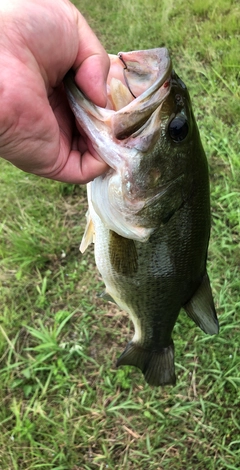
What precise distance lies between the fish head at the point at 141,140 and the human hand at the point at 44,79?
0.21 ft

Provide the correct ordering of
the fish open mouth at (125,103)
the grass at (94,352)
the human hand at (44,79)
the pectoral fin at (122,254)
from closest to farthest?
1. the human hand at (44,79)
2. the fish open mouth at (125,103)
3. the pectoral fin at (122,254)
4. the grass at (94,352)

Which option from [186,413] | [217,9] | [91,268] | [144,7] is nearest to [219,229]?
[91,268]

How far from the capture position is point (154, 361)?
2.00 metres

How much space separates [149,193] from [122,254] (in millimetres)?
307

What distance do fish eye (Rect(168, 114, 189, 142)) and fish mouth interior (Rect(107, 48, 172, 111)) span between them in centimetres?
12

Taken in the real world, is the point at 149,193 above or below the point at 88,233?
above

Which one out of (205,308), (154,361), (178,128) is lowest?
(154,361)

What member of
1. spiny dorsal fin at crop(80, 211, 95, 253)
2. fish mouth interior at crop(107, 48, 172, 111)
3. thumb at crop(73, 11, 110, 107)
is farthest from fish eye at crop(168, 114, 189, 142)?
spiny dorsal fin at crop(80, 211, 95, 253)

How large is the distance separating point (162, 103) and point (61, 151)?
356mm

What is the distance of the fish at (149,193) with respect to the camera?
1.31 m

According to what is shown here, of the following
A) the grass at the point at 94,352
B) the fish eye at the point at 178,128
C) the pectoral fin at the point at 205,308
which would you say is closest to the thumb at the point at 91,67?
the fish eye at the point at 178,128

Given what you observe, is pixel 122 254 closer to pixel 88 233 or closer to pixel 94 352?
pixel 88 233

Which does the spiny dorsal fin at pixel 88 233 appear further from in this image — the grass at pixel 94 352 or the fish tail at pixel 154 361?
the grass at pixel 94 352

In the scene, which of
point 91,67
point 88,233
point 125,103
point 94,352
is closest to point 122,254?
point 88,233
